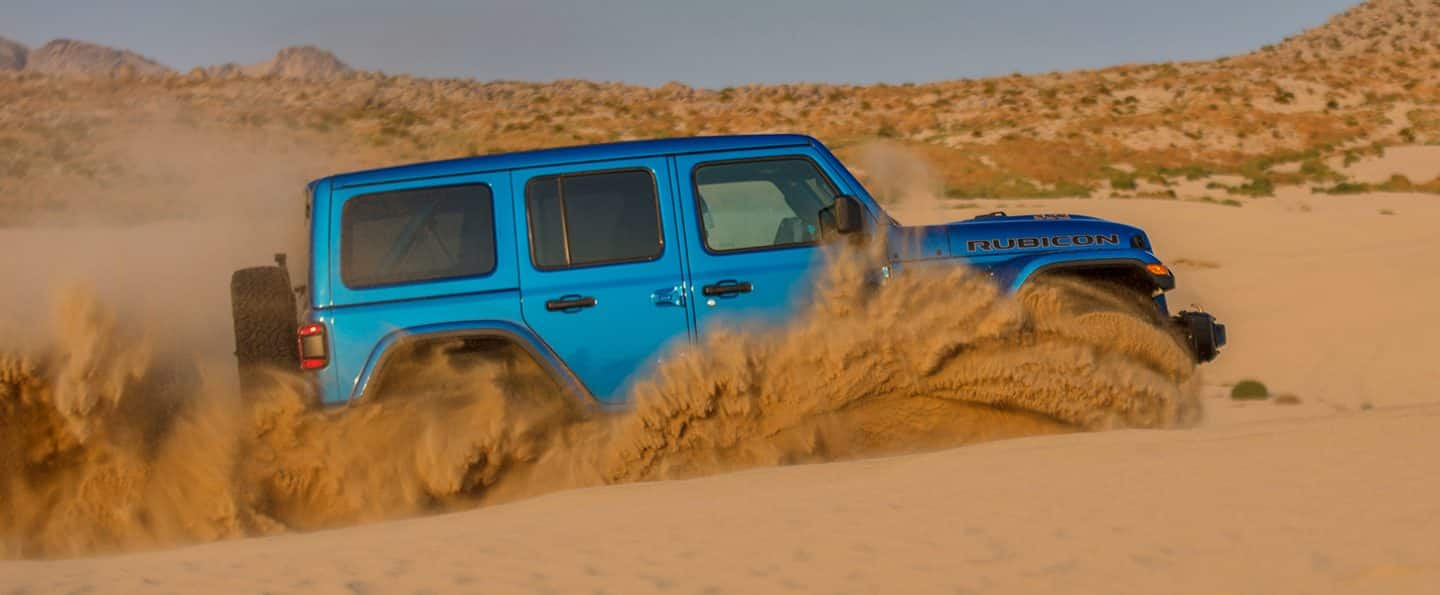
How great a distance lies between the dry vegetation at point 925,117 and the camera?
127ft

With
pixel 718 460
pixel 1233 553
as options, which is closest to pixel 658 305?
pixel 718 460

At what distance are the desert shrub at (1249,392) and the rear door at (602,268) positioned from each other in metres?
9.54

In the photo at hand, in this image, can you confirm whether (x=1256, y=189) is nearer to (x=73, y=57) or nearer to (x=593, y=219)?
(x=593, y=219)

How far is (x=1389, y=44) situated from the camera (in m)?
67.2

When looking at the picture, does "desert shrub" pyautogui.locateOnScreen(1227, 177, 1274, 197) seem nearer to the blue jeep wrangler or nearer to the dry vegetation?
the dry vegetation

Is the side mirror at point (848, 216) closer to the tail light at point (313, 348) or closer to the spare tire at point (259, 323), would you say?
the tail light at point (313, 348)

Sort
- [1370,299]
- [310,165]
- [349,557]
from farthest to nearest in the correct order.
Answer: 1. [310,165]
2. [1370,299]
3. [349,557]

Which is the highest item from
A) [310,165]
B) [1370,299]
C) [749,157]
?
[310,165]

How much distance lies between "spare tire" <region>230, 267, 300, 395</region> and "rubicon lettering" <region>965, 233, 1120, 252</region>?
321 centimetres

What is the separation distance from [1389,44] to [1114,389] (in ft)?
225

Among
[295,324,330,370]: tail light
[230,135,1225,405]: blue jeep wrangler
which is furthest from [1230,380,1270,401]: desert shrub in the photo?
[295,324,330,370]: tail light

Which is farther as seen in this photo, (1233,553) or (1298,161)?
(1298,161)

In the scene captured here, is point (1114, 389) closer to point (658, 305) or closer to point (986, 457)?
point (986, 457)

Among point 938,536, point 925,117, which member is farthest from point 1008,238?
point 925,117
